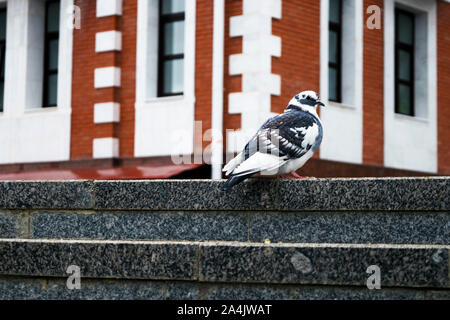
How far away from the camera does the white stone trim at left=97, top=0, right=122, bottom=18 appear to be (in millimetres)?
16625

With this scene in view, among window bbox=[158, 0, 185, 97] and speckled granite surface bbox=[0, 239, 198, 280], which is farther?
window bbox=[158, 0, 185, 97]

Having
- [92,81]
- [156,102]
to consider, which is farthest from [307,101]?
[92,81]

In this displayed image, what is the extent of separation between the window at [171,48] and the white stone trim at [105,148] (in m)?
1.26

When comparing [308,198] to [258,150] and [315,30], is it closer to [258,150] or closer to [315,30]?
[258,150]

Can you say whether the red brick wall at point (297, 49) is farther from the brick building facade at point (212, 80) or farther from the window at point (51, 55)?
the window at point (51, 55)

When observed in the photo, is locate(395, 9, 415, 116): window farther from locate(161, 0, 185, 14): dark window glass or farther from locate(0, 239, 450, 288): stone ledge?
locate(0, 239, 450, 288): stone ledge

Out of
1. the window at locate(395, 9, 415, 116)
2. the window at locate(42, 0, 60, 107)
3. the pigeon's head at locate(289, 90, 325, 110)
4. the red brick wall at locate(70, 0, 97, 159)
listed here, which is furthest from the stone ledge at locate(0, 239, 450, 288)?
the window at locate(395, 9, 415, 116)

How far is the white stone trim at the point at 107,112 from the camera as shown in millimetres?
16406

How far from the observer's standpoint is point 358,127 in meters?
16.9

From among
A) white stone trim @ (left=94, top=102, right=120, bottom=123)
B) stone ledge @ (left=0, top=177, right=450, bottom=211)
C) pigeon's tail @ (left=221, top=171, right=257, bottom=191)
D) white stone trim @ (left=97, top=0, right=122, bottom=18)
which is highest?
white stone trim @ (left=97, top=0, right=122, bottom=18)

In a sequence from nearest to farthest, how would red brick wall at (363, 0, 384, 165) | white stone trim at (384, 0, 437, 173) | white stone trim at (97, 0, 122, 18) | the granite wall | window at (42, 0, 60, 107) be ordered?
the granite wall, white stone trim at (97, 0, 122, 18), red brick wall at (363, 0, 384, 165), white stone trim at (384, 0, 437, 173), window at (42, 0, 60, 107)

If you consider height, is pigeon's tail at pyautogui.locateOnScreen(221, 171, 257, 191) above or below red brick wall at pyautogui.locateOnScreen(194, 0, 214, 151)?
below

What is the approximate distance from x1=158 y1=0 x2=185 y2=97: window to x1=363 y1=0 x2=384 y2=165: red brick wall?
140 inches
